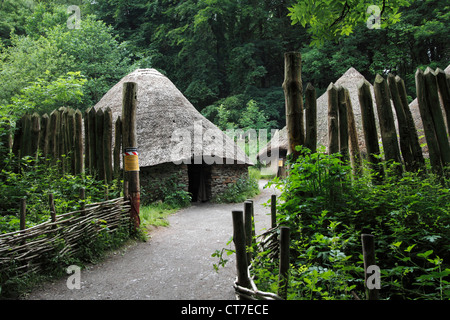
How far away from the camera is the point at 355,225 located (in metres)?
2.80

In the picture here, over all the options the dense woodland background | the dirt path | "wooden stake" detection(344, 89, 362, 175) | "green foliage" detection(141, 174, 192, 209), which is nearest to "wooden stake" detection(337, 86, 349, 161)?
"wooden stake" detection(344, 89, 362, 175)

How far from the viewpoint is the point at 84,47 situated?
18.0m

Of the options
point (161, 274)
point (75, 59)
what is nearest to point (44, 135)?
point (161, 274)

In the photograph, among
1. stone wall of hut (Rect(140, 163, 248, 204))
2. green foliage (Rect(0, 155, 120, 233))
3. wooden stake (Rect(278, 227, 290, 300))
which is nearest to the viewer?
wooden stake (Rect(278, 227, 290, 300))

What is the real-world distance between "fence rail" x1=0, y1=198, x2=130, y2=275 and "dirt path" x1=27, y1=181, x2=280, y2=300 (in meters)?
0.36

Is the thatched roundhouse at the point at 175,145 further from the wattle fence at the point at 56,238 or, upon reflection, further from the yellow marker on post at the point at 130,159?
the wattle fence at the point at 56,238

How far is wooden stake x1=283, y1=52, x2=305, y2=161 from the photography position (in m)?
3.83

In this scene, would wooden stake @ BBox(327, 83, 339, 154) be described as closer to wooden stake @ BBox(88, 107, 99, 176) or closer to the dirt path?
the dirt path

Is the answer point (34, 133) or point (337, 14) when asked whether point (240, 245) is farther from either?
point (34, 133)

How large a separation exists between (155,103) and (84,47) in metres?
9.08

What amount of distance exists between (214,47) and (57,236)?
2608 centimetres

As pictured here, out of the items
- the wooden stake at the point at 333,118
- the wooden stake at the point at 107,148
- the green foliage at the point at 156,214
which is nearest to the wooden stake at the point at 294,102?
the wooden stake at the point at 333,118

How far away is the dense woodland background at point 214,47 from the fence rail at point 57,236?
13114 mm
